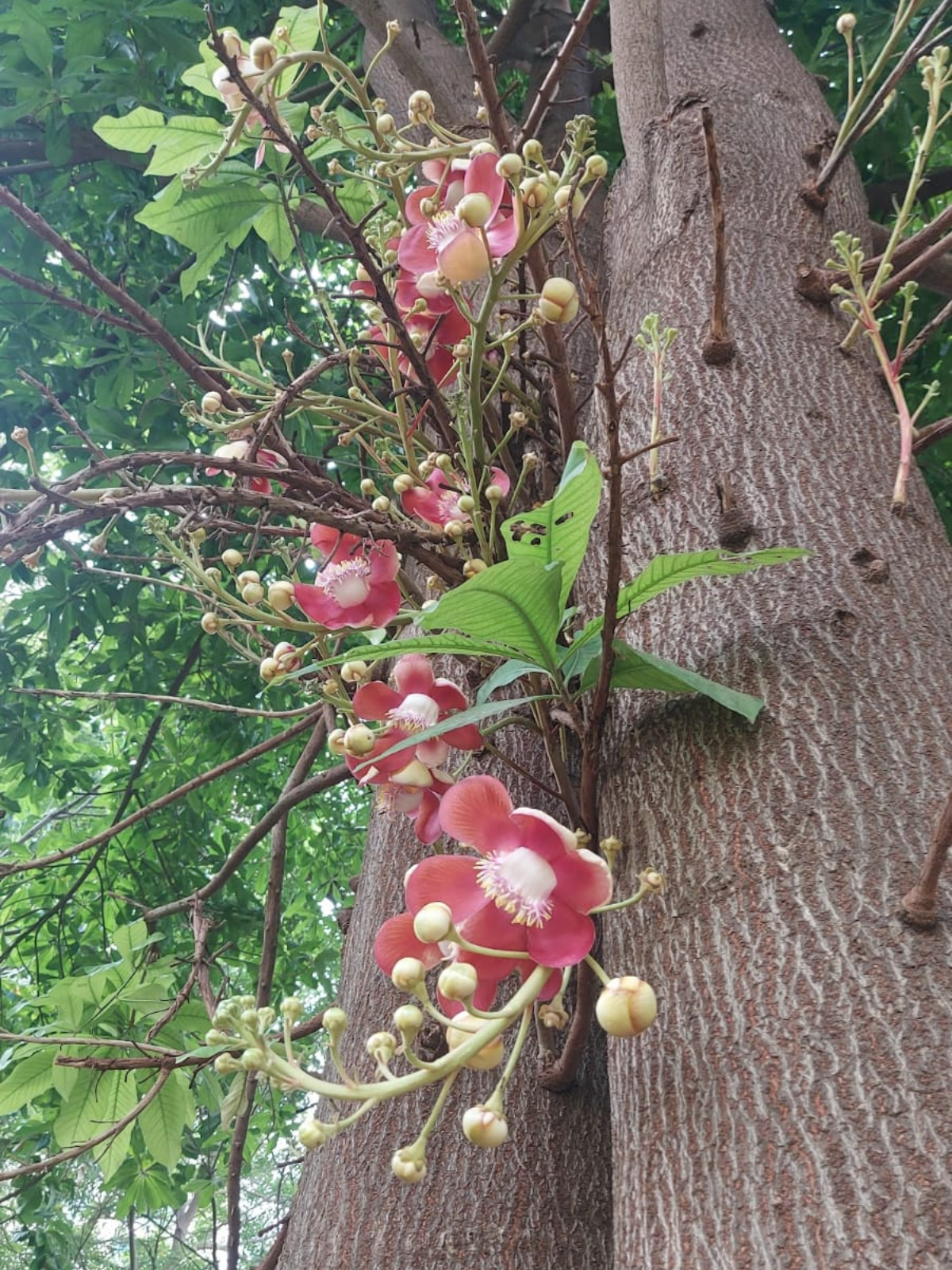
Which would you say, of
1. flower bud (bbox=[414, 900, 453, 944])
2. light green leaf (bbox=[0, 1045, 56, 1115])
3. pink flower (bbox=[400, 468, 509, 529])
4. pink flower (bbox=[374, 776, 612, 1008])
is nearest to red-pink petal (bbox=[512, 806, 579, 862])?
pink flower (bbox=[374, 776, 612, 1008])

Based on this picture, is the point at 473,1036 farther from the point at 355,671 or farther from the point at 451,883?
the point at 355,671

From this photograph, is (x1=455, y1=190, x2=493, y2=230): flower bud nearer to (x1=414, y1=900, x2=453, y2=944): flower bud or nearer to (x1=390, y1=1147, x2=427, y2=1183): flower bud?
(x1=414, y1=900, x2=453, y2=944): flower bud

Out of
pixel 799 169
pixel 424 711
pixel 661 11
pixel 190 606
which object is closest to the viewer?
pixel 424 711

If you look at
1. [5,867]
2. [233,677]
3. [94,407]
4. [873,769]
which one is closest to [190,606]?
[233,677]

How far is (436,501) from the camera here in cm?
106

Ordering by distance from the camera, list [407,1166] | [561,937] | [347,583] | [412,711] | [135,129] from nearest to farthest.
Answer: [407,1166] < [561,937] < [412,711] < [347,583] < [135,129]

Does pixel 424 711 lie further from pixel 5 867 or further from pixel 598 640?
pixel 5 867

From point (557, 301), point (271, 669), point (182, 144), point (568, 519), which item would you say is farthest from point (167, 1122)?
point (182, 144)

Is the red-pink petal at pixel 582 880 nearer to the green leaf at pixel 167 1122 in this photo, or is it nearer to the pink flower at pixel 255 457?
the pink flower at pixel 255 457

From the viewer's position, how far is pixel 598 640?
813 millimetres

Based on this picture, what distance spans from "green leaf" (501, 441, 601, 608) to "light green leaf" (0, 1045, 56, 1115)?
3.64ft

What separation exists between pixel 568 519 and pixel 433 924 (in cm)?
33

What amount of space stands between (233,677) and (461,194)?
91.0 inches

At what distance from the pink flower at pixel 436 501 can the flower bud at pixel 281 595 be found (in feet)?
0.62
